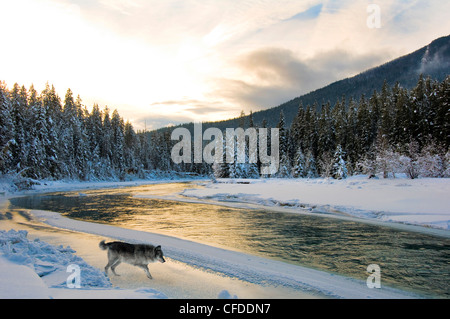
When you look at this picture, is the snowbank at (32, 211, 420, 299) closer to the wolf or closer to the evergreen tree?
the wolf

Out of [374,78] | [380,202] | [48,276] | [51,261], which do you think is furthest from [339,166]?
[374,78]

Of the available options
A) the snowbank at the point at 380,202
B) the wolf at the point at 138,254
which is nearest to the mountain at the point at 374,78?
the snowbank at the point at 380,202

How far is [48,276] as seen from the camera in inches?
246

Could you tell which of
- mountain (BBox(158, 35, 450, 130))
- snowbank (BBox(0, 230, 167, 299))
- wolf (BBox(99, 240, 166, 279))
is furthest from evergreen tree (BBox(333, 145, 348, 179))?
mountain (BBox(158, 35, 450, 130))

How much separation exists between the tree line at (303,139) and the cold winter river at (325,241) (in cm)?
2298

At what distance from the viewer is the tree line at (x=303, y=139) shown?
138 ft

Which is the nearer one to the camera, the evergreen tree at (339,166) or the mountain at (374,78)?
the evergreen tree at (339,166)

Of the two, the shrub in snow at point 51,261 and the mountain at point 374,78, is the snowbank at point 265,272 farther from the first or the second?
the mountain at point 374,78

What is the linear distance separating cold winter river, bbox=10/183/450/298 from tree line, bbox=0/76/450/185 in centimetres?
2298

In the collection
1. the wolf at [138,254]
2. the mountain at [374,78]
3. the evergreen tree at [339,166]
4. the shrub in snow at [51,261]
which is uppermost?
the mountain at [374,78]

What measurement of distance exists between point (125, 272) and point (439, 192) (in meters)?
22.8

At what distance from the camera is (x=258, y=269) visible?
7793mm

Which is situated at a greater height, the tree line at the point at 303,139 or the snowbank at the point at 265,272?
the tree line at the point at 303,139
